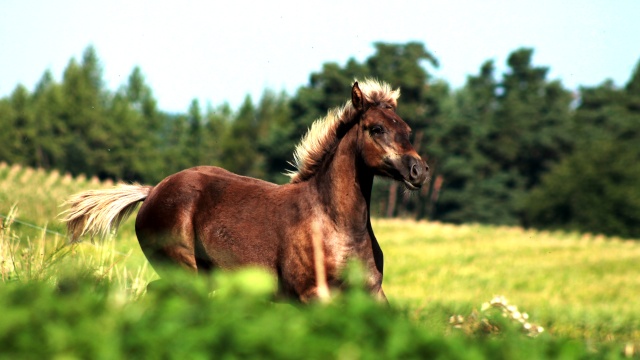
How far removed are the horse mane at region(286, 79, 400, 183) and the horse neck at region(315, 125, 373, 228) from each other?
6.9 inches

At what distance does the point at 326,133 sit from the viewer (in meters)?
8.03

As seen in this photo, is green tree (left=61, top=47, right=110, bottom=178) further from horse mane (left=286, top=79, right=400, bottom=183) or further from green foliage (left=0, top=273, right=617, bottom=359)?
green foliage (left=0, top=273, right=617, bottom=359)

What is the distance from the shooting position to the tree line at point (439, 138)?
8894 cm

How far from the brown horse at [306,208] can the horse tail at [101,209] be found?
49cm

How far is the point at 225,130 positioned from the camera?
125m

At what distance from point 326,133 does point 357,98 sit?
448 millimetres

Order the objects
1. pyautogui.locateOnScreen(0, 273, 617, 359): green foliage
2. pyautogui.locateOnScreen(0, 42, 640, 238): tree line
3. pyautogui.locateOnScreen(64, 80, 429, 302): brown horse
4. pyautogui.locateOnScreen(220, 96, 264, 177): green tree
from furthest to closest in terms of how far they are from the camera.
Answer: pyautogui.locateOnScreen(220, 96, 264, 177): green tree → pyautogui.locateOnScreen(0, 42, 640, 238): tree line → pyautogui.locateOnScreen(64, 80, 429, 302): brown horse → pyautogui.locateOnScreen(0, 273, 617, 359): green foliage

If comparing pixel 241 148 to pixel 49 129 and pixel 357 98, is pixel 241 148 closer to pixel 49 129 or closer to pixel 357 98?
pixel 49 129

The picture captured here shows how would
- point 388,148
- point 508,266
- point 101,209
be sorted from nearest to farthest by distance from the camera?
point 388,148
point 101,209
point 508,266

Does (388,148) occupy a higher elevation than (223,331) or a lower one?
higher

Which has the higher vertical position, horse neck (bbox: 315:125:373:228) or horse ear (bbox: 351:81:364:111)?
horse ear (bbox: 351:81:364:111)

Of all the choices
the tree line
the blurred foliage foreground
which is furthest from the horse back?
the tree line

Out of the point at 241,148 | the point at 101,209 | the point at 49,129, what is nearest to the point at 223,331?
the point at 101,209

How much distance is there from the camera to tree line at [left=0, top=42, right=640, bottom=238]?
3501 inches
